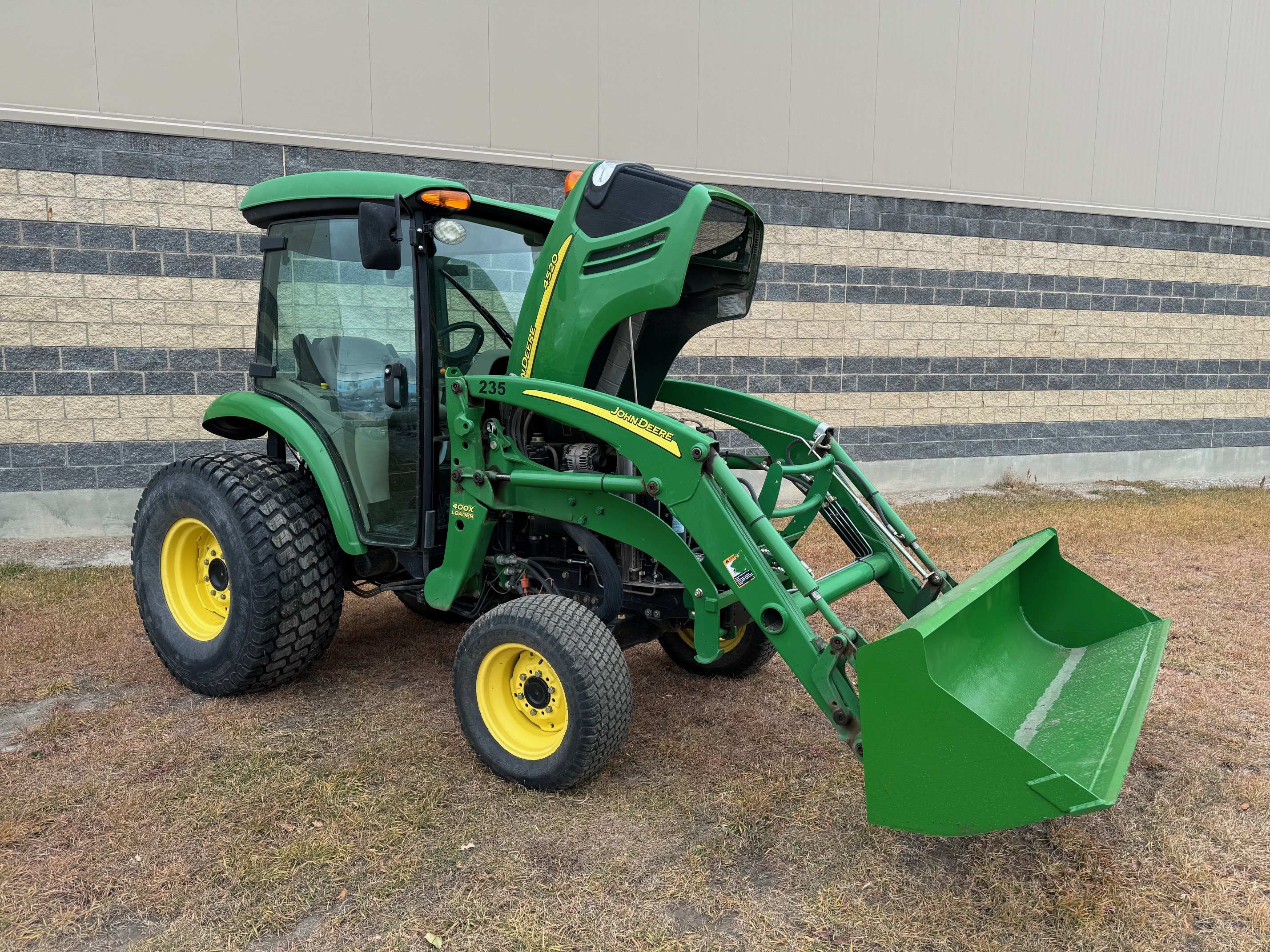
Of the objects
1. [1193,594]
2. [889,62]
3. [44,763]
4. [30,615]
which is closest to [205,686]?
[44,763]

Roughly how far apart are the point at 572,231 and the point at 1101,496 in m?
8.74

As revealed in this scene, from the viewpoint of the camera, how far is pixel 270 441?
447 centimetres

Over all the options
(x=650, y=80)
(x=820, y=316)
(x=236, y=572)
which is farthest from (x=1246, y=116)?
(x=236, y=572)

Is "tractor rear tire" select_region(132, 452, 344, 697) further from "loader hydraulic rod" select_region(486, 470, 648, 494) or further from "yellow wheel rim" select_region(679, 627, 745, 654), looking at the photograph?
"yellow wheel rim" select_region(679, 627, 745, 654)

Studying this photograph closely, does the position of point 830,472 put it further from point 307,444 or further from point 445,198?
point 307,444

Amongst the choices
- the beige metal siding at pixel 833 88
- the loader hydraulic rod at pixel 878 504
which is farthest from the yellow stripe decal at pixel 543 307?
the beige metal siding at pixel 833 88

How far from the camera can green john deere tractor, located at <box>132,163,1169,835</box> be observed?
126 inches

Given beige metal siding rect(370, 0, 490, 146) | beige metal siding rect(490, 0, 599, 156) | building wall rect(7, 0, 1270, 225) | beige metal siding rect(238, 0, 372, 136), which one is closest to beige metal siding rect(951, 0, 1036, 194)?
building wall rect(7, 0, 1270, 225)

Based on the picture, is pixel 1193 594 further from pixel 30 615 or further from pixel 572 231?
pixel 30 615

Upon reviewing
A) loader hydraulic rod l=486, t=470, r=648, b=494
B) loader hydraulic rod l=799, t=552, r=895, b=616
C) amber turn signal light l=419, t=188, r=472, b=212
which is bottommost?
loader hydraulic rod l=799, t=552, r=895, b=616

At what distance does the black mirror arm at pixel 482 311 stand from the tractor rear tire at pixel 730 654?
1564mm

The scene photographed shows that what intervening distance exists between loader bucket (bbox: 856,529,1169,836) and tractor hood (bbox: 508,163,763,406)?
1.52 meters

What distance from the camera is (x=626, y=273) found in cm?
339

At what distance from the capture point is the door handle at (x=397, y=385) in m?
3.88
